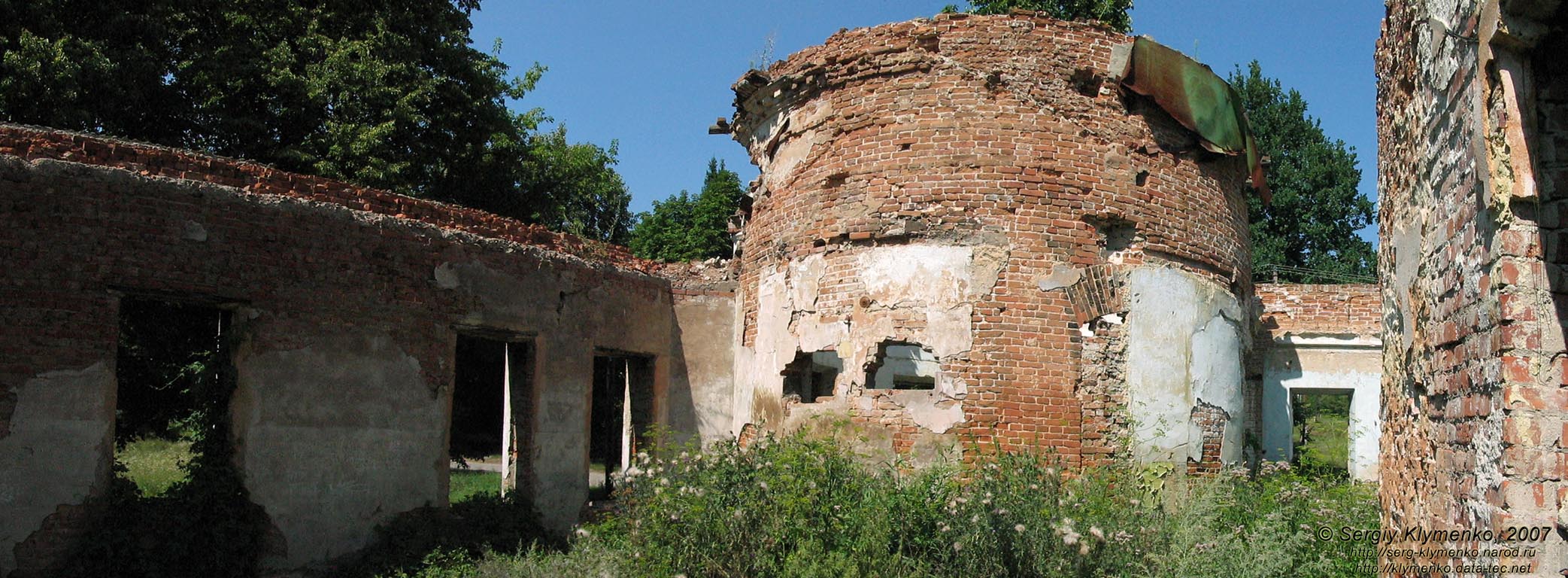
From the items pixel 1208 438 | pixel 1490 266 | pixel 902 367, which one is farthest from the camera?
pixel 902 367

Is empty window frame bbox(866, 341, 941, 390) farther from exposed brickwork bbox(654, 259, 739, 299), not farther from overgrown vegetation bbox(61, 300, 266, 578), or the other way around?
overgrown vegetation bbox(61, 300, 266, 578)

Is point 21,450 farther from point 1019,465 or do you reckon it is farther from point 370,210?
point 1019,465

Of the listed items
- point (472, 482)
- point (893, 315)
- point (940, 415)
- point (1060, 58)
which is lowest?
point (472, 482)

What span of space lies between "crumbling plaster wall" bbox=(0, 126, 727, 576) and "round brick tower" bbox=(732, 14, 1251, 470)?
234 cm

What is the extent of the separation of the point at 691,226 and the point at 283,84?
15.4 m

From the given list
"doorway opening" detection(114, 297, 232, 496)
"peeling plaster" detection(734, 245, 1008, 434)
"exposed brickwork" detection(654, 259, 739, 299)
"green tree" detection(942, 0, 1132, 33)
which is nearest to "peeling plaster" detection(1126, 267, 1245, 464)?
"peeling plaster" detection(734, 245, 1008, 434)

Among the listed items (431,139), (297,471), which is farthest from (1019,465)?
(431,139)

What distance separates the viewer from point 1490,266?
10.7 feet

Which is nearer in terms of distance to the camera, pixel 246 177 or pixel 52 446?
pixel 52 446

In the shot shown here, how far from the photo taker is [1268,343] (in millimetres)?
13789

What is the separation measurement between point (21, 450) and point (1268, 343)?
13298mm

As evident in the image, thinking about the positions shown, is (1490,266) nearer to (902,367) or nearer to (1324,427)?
(902,367)

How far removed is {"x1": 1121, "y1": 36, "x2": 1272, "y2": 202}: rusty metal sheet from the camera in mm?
8992

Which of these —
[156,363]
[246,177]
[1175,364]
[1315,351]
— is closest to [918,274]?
[1175,364]
